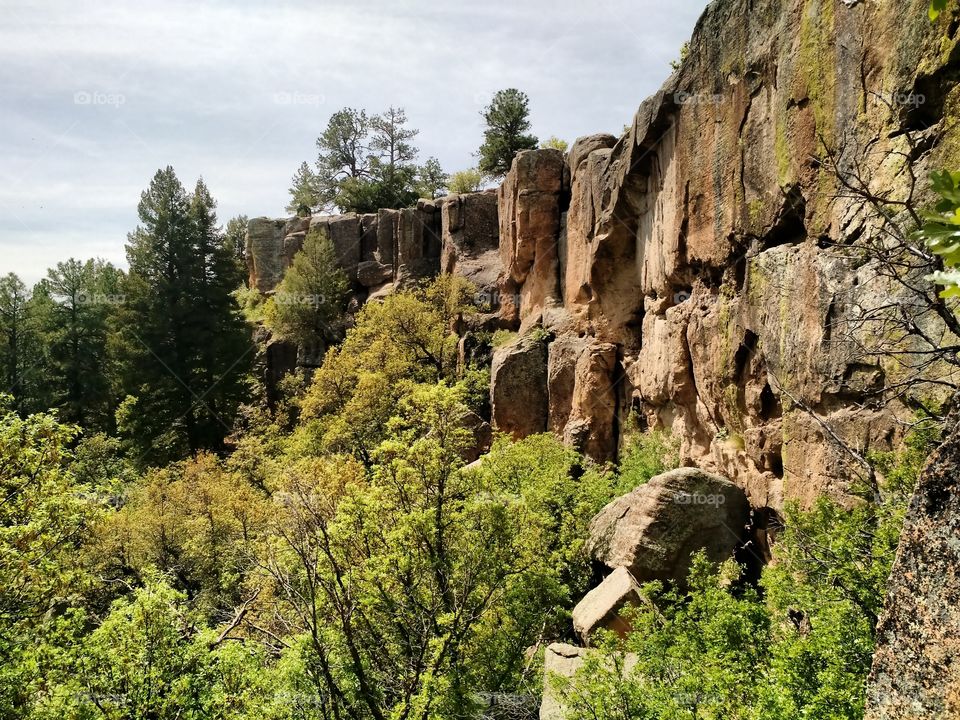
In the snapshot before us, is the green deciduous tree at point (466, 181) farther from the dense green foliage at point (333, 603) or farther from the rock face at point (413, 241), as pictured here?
the dense green foliage at point (333, 603)

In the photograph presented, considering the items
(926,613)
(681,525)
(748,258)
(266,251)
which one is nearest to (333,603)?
(681,525)

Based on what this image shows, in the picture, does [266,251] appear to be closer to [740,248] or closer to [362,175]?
[362,175]

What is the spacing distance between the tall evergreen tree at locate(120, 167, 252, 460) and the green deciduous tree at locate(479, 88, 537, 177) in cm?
1539

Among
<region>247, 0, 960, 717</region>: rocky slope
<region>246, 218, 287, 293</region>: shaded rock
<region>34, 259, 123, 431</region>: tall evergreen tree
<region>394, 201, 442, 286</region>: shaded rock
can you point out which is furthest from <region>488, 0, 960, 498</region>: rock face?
<region>246, 218, 287, 293</region>: shaded rock

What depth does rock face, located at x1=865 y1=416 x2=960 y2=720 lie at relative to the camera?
208cm

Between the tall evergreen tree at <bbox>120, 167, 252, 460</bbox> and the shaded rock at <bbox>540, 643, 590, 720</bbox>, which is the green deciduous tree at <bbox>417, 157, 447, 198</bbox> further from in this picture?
the shaded rock at <bbox>540, 643, 590, 720</bbox>

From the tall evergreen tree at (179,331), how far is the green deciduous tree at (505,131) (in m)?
15.4

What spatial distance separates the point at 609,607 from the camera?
39.0 feet

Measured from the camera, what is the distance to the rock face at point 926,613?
208 centimetres

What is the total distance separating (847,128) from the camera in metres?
9.37

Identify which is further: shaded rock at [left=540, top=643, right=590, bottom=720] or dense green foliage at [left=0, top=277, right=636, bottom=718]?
shaded rock at [left=540, top=643, right=590, bottom=720]

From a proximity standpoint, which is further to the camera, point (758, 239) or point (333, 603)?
point (758, 239)

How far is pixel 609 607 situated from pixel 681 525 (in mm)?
2067

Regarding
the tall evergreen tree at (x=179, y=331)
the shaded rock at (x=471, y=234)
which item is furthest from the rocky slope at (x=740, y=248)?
the tall evergreen tree at (x=179, y=331)
